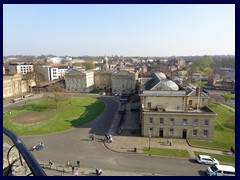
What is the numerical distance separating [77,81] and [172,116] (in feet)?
132

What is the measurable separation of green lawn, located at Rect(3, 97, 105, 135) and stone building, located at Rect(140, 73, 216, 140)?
1072 cm

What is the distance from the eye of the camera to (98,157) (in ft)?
70.6

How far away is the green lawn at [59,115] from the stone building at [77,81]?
11.2m

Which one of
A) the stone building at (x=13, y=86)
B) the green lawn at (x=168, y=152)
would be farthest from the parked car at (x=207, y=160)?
the stone building at (x=13, y=86)

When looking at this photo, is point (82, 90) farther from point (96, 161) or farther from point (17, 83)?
point (96, 161)

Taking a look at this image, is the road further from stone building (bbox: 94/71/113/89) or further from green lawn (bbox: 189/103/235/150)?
stone building (bbox: 94/71/113/89)

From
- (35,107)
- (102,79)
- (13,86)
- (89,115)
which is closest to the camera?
(89,115)

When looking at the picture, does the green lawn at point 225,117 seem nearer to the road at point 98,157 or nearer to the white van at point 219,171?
the white van at point 219,171

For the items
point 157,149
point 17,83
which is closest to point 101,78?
point 17,83

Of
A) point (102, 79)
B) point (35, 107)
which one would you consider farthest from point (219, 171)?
point (102, 79)

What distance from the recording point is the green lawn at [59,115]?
97.7ft

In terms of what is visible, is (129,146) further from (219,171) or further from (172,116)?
(219,171)

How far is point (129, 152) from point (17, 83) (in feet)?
155

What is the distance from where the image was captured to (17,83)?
58.3m
